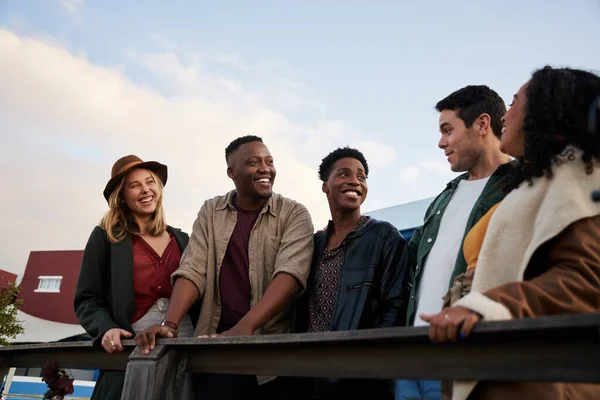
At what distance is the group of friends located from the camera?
66.3 inches

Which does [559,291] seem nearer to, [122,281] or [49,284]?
[122,281]

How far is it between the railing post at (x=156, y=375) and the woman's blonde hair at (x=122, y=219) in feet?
3.74

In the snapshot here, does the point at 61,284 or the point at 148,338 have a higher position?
the point at 61,284

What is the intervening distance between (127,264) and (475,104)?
2325mm

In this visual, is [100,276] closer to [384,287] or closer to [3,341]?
[384,287]

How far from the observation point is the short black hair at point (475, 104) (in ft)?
10.4

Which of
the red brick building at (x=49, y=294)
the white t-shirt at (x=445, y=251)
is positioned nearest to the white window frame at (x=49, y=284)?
the red brick building at (x=49, y=294)

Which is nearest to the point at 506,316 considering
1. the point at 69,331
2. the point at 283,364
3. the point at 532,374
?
the point at 532,374

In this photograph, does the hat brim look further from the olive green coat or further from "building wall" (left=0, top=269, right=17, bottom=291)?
"building wall" (left=0, top=269, right=17, bottom=291)

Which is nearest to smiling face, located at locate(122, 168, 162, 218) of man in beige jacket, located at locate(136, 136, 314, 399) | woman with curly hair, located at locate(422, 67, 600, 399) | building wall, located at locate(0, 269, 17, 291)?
man in beige jacket, located at locate(136, 136, 314, 399)

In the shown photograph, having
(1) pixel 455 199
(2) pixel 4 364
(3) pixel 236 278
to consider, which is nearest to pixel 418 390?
(1) pixel 455 199

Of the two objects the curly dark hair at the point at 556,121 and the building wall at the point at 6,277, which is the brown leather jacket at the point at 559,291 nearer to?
the curly dark hair at the point at 556,121

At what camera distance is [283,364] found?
6.60 feet

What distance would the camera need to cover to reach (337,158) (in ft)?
11.7
